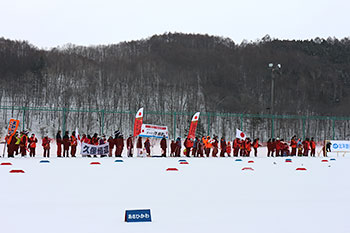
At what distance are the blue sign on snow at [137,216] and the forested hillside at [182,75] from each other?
182ft

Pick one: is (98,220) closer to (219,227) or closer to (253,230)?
(219,227)

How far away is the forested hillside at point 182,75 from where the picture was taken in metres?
80.9

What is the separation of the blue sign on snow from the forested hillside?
2186 inches

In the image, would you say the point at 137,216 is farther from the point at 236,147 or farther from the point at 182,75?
the point at 182,75

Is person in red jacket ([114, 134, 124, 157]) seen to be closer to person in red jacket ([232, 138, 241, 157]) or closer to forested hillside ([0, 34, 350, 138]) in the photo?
person in red jacket ([232, 138, 241, 157])

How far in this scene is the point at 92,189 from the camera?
8.55 m

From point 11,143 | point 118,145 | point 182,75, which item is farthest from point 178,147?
point 182,75

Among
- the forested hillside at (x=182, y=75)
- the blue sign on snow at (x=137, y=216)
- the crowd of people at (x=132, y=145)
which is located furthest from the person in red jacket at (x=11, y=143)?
the forested hillside at (x=182, y=75)

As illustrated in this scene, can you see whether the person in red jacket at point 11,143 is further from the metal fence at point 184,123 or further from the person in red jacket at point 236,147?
the metal fence at point 184,123

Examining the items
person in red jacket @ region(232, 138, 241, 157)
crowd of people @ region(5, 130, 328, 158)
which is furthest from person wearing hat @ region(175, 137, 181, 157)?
person in red jacket @ region(232, 138, 241, 157)

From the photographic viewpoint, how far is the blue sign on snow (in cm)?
541

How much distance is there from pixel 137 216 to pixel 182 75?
9229cm

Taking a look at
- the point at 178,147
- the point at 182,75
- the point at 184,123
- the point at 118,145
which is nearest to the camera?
the point at 118,145

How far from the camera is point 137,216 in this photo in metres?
5.43
